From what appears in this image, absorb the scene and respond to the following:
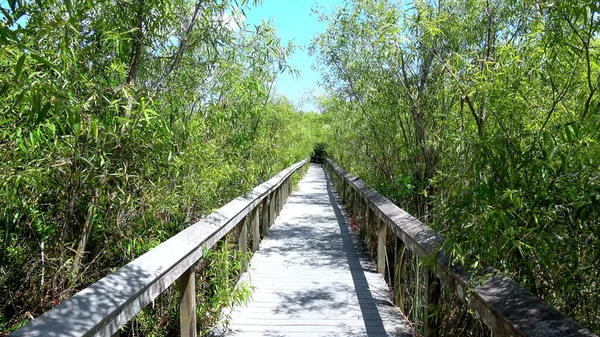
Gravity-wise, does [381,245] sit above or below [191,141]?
below

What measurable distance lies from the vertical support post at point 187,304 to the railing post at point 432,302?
1.23m

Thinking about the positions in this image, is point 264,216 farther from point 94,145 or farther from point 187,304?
point 94,145

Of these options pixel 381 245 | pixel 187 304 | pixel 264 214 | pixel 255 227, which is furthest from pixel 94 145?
pixel 264 214

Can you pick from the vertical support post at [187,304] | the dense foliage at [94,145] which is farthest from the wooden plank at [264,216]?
the vertical support post at [187,304]

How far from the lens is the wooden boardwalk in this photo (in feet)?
10.2

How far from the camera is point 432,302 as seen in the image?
248 cm

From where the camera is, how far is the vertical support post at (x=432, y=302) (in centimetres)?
247

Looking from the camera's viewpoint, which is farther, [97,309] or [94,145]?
[94,145]

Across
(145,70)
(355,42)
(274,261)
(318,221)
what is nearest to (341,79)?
(355,42)

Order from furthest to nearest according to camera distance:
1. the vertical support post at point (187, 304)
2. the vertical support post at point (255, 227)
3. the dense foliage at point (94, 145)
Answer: the vertical support post at point (255, 227) → the vertical support post at point (187, 304) → the dense foliage at point (94, 145)

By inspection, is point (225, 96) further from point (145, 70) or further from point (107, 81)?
point (107, 81)

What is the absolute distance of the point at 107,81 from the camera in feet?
7.84

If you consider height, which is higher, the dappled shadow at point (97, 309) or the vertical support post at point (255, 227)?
the dappled shadow at point (97, 309)

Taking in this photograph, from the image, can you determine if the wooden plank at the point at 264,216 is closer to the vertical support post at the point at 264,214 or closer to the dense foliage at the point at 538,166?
the vertical support post at the point at 264,214
